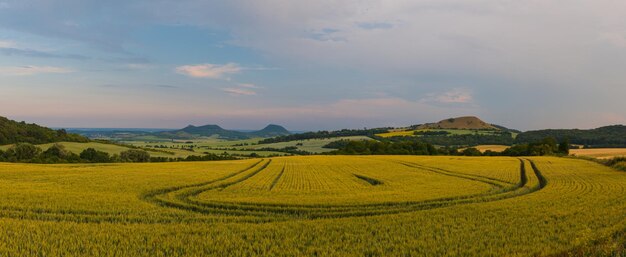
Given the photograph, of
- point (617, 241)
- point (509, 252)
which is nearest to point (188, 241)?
point (509, 252)

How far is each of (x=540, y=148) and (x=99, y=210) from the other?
11394 cm

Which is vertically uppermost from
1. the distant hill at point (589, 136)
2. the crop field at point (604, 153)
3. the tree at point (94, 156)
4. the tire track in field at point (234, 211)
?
the distant hill at point (589, 136)

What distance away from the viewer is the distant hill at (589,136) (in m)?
126

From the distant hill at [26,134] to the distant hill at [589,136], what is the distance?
154m

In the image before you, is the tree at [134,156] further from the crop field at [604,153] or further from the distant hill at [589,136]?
the distant hill at [589,136]

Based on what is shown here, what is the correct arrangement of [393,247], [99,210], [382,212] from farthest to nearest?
[382,212], [99,210], [393,247]

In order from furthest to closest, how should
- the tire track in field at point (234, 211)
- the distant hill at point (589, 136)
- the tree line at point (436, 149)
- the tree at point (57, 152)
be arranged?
1. the distant hill at point (589, 136)
2. the tree line at point (436, 149)
3. the tree at point (57, 152)
4. the tire track in field at point (234, 211)

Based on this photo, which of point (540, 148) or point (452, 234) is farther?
point (540, 148)

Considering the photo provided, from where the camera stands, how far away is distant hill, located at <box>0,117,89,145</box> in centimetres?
10806

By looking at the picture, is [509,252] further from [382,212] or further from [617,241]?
[382,212]

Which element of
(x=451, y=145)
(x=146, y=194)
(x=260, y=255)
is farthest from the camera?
(x=451, y=145)

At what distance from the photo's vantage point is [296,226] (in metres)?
14.3

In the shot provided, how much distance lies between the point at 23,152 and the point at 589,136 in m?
171

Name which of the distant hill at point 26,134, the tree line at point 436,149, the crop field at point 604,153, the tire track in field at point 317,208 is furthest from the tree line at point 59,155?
the crop field at point 604,153
